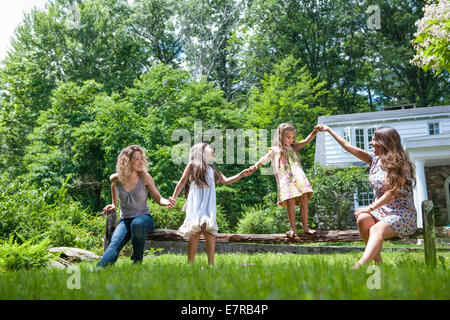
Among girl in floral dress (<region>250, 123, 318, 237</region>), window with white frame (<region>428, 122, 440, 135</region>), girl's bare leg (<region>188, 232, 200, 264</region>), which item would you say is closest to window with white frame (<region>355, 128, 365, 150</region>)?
window with white frame (<region>428, 122, 440, 135</region>)

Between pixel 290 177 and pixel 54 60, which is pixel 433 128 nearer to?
pixel 290 177

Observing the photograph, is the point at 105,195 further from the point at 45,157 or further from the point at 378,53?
the point at 378,53

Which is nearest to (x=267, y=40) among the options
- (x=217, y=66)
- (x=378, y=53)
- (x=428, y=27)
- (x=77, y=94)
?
(x=217, y=66)

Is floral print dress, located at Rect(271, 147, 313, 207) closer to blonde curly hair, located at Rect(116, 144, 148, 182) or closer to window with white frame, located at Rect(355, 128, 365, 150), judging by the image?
blonde curly hair, located at Rect(116, 144, 148, 182)

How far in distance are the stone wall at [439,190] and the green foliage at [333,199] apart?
4.43m

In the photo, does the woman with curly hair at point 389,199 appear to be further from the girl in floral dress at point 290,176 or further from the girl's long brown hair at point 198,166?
the girl's long brown hair at point 198,166

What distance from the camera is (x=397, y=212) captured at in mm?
4770

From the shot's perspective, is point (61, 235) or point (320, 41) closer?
point (61, 235)

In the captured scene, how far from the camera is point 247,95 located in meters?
30.3

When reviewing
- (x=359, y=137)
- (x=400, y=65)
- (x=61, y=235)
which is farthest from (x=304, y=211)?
(x=400, y=65)

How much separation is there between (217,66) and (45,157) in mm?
16669

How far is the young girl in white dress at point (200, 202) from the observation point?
5629 mm

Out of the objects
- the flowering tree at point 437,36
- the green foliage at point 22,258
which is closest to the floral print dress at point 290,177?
the flowering tree at point 437,36

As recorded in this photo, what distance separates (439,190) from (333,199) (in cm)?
604
